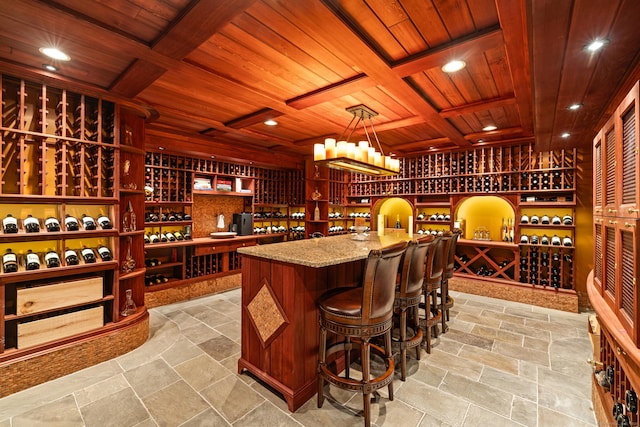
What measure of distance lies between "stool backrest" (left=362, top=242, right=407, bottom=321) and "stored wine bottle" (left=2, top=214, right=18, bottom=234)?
284 cm

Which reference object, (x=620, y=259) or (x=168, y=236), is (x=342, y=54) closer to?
(x=620, y=259)

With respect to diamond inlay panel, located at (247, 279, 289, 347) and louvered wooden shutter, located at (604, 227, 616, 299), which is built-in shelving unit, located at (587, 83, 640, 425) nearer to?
louvered wooden shutter, located at (604, 227, 616, 299)

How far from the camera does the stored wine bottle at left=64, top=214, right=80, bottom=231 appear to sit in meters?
2.56

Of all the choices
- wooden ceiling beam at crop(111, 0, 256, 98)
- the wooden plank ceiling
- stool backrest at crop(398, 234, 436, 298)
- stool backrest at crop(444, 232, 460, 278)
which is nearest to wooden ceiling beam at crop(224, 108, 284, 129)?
the wooden plank ceiling

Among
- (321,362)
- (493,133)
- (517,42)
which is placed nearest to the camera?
(517,42)

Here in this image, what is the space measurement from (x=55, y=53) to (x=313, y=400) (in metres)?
3.33

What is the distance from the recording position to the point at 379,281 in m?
1.86

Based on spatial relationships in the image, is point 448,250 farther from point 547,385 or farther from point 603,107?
point 603,107

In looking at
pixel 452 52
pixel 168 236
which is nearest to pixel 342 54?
pixel 452 52

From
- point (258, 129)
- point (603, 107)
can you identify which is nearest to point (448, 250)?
point (603, 107)

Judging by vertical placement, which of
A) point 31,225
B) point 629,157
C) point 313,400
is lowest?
point 313,400

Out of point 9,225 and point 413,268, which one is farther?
point 413,268

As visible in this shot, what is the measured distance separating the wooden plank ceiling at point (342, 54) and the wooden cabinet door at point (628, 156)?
44 cm

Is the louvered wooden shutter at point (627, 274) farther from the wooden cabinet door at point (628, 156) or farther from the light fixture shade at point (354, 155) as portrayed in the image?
the light fixture shade at point (354, 155)
